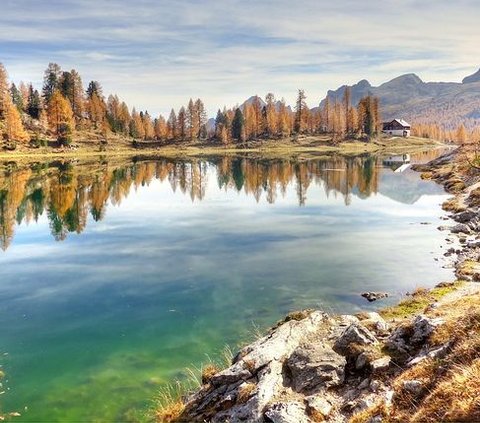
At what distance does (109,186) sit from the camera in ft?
258

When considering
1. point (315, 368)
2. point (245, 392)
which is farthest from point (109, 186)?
point (315, 368)

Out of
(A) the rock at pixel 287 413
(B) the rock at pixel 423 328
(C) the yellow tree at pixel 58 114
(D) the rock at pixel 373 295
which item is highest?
(C) the yellow tree at pixel 58 114

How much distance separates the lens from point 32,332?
74.7 feet

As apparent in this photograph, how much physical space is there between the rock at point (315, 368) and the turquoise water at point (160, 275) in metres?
5.65

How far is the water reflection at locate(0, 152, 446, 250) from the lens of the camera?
54.4m

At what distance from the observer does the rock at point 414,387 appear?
463 inches

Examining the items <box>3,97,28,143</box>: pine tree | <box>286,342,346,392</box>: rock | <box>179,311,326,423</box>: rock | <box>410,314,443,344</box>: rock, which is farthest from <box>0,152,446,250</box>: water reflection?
<box>3,97,28,143</box>: pine tree

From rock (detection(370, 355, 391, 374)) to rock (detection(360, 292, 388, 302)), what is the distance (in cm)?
1168

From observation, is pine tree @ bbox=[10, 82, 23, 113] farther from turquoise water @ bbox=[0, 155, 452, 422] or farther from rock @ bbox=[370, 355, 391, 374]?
rock @ bbox=[370, 355, 391, 374]

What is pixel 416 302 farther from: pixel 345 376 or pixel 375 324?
pixel 345 376

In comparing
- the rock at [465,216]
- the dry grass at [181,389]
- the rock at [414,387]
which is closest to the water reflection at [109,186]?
the rock at [465,216]

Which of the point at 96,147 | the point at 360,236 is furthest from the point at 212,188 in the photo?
the point at 96,147

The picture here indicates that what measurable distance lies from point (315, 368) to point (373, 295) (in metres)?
12.9

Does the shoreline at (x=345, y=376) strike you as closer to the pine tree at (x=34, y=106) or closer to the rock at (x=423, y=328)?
the rock at (x=423, y=328)
